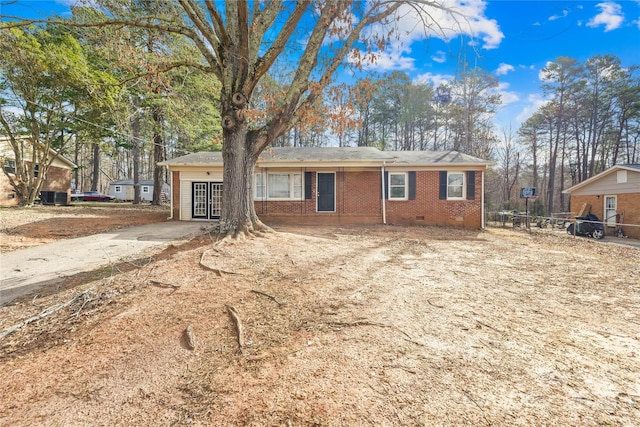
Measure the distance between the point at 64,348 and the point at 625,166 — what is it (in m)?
21.7

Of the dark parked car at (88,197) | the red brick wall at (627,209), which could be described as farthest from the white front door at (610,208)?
the dark parked car at (88,197)

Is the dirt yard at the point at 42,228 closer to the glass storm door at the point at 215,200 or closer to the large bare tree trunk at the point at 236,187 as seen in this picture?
the glass storm door at the point at 215,200

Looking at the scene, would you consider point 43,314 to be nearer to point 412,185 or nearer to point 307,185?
point 307,185

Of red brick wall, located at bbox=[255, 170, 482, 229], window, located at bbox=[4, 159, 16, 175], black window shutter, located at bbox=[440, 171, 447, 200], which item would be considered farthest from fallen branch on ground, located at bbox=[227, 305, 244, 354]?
window, located at bbox=[4, 159, 16, 175]

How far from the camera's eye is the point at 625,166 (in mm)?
14211

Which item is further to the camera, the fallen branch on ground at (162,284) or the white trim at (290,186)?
the white trim at (290,186)

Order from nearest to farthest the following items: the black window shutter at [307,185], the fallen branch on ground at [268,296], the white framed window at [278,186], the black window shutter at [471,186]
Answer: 1. the fallen branch on ground at [268,296]
2. the black window shutter at [471,186]
3. the black window shutter at [307,185]
4. the white framed window at [278,186]

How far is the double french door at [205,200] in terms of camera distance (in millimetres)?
12898

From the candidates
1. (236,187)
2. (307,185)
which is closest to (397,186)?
(307,185)

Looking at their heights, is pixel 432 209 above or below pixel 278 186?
below

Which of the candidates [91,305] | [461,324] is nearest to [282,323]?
[461,324]

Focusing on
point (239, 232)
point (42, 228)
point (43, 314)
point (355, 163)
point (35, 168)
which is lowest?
point (43, 314)

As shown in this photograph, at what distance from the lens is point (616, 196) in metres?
14.9

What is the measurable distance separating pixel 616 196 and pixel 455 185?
34.2ft
